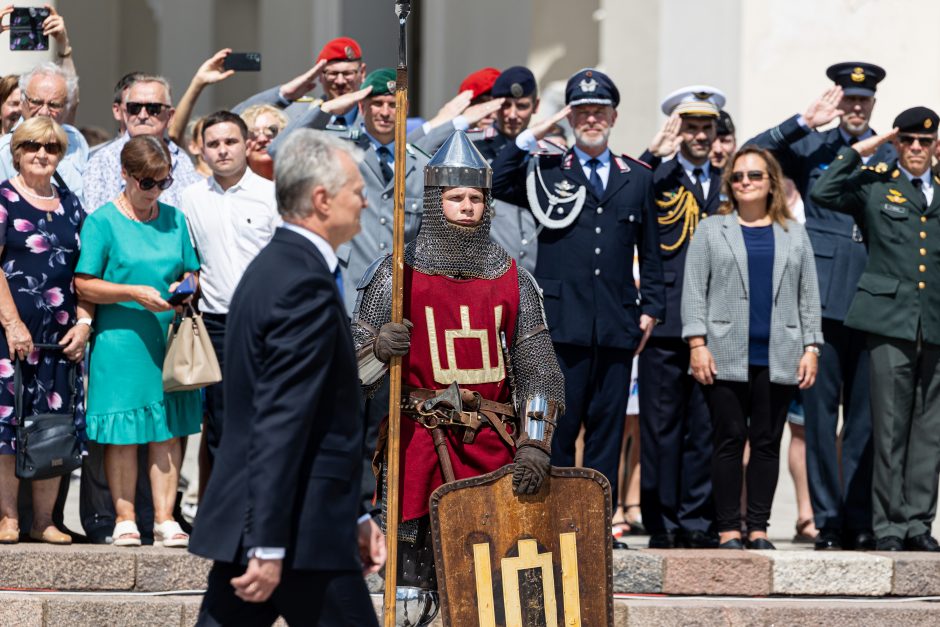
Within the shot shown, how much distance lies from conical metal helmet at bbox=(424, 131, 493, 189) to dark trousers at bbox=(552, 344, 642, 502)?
5.93 ft

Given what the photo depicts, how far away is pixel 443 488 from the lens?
6.18 m

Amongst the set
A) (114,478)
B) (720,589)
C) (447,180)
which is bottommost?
(720,589)

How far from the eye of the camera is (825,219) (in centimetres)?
884

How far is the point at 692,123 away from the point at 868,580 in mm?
2315

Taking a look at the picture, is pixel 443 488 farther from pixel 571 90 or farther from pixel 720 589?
pixel 571 90

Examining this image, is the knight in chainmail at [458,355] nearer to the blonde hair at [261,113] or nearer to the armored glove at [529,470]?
the armored glove at [529,470]

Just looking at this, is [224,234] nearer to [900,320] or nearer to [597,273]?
[597,273]

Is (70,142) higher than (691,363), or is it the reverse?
(70,142)

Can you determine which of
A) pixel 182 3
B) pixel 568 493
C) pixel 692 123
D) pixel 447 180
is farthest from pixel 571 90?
pixel 182 3

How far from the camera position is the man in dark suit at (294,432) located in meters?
4.48

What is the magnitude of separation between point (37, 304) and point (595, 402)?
2.50 meters

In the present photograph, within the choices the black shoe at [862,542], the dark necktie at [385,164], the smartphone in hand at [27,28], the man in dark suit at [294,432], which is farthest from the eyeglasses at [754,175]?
the man in dark suit at [294,432]

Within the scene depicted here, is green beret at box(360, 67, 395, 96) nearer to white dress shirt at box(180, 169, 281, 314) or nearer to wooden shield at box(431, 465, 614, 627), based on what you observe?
white dress shirt at box(180, 169, 281, 314)

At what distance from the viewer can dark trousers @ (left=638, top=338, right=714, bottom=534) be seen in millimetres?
8297
